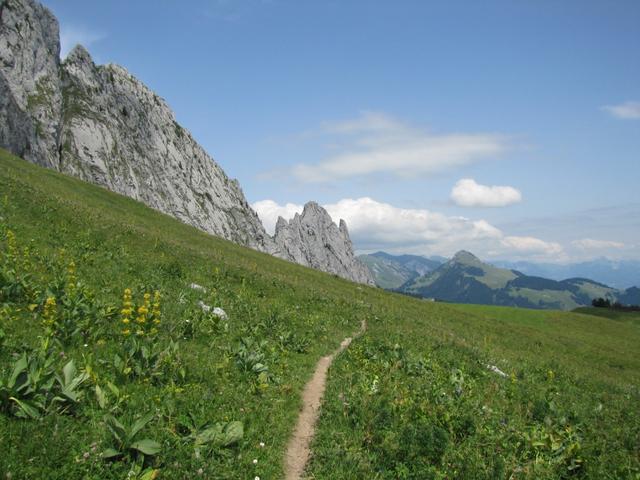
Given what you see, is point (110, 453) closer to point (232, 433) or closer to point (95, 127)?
point (232, 433)

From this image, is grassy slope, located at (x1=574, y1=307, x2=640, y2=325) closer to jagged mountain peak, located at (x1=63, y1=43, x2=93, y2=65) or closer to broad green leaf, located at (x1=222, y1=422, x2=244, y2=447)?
broad green leaf, located at (x1=222, y1=422, x2=244, y2=447)

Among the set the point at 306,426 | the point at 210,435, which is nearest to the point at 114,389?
the point at 210,435

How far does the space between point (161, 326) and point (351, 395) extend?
20.4 feet

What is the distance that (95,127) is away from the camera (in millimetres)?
126688

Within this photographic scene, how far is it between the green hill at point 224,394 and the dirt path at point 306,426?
0.25 metres

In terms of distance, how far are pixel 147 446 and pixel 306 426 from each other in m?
4.68

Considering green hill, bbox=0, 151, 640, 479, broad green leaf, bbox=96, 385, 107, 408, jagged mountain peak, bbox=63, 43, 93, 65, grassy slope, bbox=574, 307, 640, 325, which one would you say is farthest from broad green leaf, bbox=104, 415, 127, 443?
jagged mountain peak, bbox=63, 43, 93, 65

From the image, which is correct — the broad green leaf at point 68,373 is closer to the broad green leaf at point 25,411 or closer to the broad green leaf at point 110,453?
the broad green leaf at point 25,411

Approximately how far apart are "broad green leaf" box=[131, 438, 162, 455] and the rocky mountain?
297 ft

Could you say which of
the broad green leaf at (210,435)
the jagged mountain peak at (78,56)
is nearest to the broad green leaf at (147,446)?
the broad green leaf at (210,435)

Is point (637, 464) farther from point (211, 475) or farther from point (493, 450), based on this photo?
point (211, 475)

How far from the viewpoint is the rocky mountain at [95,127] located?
101875mm

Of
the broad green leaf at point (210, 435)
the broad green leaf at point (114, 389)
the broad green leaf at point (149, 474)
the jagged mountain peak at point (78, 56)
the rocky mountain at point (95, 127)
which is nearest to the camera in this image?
the broad green leaf at point (149, 474)

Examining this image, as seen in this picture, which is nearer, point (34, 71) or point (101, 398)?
point (101, 398)
